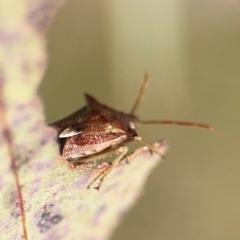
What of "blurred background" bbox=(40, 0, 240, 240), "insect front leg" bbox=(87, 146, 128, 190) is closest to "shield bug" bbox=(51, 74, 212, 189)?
"insect front leg" bbox=(87, 146, 128, 190)

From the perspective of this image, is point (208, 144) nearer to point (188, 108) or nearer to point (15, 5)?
point (188, 108)

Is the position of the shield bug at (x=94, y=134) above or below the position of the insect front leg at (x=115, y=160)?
above

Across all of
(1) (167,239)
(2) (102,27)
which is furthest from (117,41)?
(1) (167,239)

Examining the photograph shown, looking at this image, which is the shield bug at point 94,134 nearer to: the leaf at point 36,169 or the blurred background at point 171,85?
the leaf at point 36,169

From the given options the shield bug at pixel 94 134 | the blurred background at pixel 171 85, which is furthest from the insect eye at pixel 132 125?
the blurred background at pixel 171 85

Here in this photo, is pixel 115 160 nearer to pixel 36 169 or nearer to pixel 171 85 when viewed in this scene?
pixel 36 169
